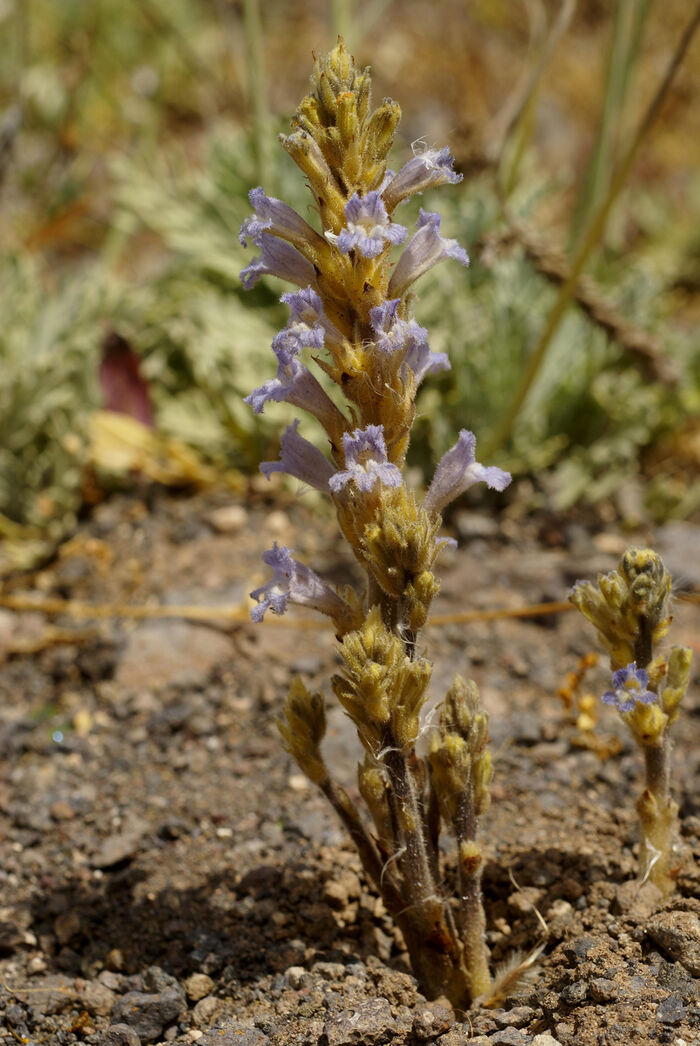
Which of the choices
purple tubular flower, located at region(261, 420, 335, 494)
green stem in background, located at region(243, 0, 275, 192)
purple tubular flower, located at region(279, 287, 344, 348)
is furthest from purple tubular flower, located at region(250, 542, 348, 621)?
green stem in background, located at region(243, 0, 275, 192)

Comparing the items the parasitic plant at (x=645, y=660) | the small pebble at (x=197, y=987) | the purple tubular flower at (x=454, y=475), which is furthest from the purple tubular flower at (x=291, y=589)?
the small pebble at (x=197, y=987)

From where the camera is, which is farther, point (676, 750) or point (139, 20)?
point (139, 20)

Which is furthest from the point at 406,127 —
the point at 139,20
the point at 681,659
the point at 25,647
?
the point at 681,659

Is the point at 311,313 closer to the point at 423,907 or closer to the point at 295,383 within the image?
the point at 295,383

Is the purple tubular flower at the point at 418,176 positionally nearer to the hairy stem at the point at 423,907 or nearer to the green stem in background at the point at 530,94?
the hairy stem at the point at 423,907

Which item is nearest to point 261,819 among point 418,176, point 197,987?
point 197,987

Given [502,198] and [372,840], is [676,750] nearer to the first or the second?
[372,840]
